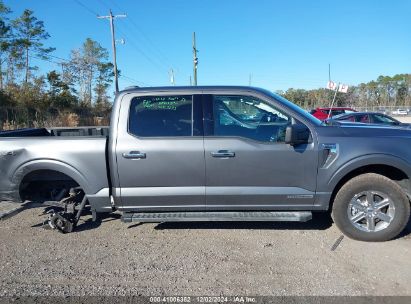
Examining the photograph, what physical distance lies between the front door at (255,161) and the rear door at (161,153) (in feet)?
0.49

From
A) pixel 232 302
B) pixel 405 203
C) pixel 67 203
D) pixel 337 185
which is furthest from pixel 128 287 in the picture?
pixel 405 203

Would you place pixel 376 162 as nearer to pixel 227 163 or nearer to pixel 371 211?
pixel 371 211

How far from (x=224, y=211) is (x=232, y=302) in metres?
1.45

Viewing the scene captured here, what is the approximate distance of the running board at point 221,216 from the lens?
431 cm

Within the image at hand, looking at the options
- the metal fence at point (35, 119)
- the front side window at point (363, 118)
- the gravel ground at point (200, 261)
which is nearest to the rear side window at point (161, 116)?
the gravel ground at point (200, 261)

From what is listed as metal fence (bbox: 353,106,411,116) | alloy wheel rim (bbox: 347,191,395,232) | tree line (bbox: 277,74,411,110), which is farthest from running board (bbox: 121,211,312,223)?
tree line (bbox: 277,74,411,110)

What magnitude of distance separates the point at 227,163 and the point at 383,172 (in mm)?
2026

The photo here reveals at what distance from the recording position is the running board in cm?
431

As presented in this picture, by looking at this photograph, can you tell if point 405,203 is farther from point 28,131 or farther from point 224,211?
point 28,131

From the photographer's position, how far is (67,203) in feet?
15.9

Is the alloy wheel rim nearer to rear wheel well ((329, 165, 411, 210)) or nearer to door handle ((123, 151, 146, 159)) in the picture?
rear wheel well ((329, 165, 411, 210))

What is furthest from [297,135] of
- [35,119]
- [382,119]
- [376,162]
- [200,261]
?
[35,119]

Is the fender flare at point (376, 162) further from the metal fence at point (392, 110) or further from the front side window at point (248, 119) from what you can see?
the metal fence at point (392, 110)

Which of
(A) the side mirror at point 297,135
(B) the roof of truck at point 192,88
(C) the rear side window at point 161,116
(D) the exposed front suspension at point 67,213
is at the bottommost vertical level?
(D) the exposed front suspension at point 67,213
